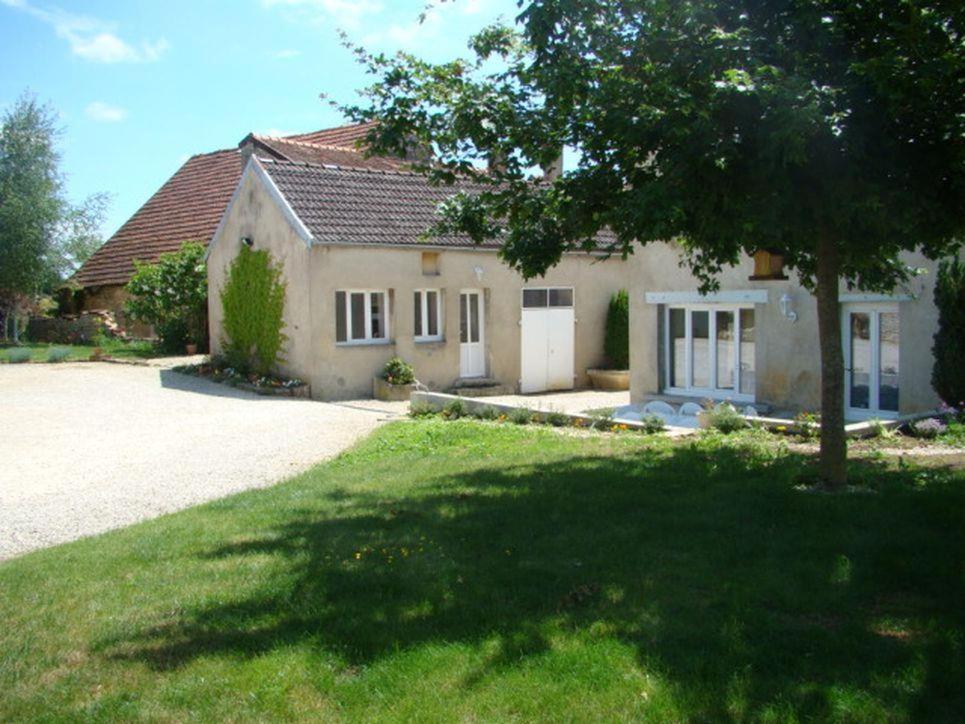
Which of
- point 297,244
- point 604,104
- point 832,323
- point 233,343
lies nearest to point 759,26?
point 604,104

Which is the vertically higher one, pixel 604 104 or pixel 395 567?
pixel 604 104

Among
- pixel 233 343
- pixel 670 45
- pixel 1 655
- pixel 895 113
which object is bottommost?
pixel 1 655

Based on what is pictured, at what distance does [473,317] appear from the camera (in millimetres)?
23844

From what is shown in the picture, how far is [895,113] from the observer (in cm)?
719

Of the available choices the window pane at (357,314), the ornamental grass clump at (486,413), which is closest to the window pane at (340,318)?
the window pane at (357,314)

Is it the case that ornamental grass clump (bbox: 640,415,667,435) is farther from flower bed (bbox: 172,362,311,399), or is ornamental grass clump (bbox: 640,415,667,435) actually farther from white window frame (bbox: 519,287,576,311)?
white window frame (bbox: 519,287,576,311)

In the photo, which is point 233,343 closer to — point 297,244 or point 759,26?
point 297,244

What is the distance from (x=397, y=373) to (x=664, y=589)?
52.0 ft

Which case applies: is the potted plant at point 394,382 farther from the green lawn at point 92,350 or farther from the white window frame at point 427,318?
the green lawn at point 92,350

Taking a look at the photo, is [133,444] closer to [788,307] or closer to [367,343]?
[367,343]

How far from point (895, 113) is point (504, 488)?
15.6 ft

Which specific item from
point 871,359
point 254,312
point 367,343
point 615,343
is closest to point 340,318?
point 367,343

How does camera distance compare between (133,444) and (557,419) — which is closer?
(133,444)

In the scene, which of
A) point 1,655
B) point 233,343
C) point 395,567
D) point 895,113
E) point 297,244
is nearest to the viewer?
point 1,655
